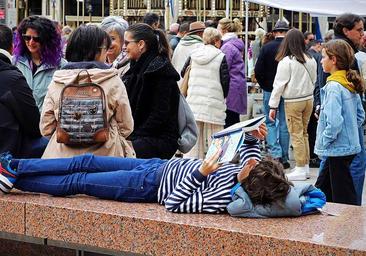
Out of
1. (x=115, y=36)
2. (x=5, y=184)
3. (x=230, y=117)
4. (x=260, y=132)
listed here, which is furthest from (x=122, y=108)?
(x=230, y=117)

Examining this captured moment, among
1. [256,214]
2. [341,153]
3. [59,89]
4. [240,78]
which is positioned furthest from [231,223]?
[240,78]

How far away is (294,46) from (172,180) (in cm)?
565

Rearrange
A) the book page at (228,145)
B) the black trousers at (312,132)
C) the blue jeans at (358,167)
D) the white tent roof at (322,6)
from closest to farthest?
the book page at (228,145) < the blue jeans at (358,167) < the white tent roof at (322,6) < the black trousers at (312,132)

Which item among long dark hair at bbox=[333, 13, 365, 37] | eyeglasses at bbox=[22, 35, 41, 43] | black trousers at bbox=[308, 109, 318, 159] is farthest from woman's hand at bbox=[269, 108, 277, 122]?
eyeglasses at bbox=[22, 35, 41, 43]

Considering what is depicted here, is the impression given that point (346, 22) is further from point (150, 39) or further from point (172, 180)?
point (172, 180)

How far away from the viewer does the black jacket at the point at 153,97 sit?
6066 mm

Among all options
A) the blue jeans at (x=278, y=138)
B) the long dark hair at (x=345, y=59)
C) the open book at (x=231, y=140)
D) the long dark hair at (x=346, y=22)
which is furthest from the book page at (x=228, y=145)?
the blue jeans at (x=278, y=138)

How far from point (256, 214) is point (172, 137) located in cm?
171

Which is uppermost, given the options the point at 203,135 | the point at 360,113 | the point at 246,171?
the point at 360,113

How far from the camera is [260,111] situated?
45.8ft

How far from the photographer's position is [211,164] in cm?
455

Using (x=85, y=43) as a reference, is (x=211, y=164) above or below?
below

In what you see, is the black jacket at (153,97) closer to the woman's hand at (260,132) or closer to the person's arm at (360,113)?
the woman's hand at (260,132)

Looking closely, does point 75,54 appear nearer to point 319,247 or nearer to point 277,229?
point 277,229
